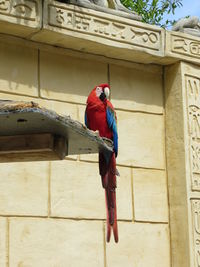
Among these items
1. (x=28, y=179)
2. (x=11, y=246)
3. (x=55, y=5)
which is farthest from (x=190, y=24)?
(x=11, y=246)

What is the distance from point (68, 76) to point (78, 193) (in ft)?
3.46

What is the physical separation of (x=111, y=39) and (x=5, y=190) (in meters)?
1.71

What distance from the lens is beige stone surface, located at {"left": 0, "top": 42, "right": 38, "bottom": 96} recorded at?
6.50 m

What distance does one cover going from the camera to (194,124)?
7453mm

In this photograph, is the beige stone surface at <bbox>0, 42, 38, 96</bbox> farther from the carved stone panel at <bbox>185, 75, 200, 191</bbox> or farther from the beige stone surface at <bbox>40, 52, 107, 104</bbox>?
the carved stone panel at <bbox>185, 75, 200, 191</bbox>

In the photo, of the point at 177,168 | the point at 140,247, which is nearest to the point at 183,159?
the point at 177,168

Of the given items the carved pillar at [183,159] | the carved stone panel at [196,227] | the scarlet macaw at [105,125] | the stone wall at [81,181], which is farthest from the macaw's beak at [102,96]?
the carved stone panel at [196,227]

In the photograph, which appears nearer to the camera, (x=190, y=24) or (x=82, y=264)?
(x=82, y=264)

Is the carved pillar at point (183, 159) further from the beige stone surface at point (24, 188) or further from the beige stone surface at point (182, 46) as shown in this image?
the beige stone surface at point (24, 188)

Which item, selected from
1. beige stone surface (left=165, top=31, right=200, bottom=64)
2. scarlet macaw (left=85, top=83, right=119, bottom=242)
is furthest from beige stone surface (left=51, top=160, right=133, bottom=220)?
beige stone surface (left=165, top=31, right=200, bottom=64)

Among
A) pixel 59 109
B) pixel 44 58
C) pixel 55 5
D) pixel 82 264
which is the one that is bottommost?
pixel 82 264

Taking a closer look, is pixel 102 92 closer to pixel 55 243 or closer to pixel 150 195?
pixel 55 243

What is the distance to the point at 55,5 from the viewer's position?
21.9 feet

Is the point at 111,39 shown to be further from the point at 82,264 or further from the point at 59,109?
the point at 82,264
